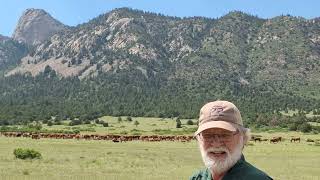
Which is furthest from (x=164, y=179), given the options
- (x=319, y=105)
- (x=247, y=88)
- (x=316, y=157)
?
(x=247, y=88)

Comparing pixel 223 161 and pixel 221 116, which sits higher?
pixel 221 116

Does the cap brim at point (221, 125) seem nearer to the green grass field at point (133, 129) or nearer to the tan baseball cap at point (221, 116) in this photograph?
the tan baseball cap at point (221, 116)

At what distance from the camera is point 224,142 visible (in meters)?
4.29

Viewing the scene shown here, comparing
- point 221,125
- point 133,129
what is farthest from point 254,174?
point 133,129

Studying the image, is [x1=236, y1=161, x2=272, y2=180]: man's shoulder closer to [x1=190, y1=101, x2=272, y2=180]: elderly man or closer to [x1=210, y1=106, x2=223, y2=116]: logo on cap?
[x1=190, y1=101, x2=272, y2=180]: elderly man

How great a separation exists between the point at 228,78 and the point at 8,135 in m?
143

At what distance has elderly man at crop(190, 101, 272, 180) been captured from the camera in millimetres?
4160

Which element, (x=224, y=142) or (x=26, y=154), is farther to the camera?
(x=26, y=154)

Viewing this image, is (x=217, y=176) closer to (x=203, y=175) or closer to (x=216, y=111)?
(x=203, y=175)

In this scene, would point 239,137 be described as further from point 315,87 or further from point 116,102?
point 315,87

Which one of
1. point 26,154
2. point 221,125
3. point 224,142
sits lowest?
point 26,154

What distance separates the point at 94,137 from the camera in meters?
59.1

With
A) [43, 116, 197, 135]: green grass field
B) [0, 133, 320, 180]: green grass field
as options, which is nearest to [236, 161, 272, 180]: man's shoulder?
[0, 133, 320, 180]: green grass field

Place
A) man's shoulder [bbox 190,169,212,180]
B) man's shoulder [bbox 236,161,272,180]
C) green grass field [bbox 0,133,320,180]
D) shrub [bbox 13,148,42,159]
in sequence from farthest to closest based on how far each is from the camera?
shrub [bbox 13,148,42,159] → green grass field [bbox 0,133,320,180] → man's shoulder [bbox 190,169,212,180] → man's shoulder [bbox 236,161,272,180]
